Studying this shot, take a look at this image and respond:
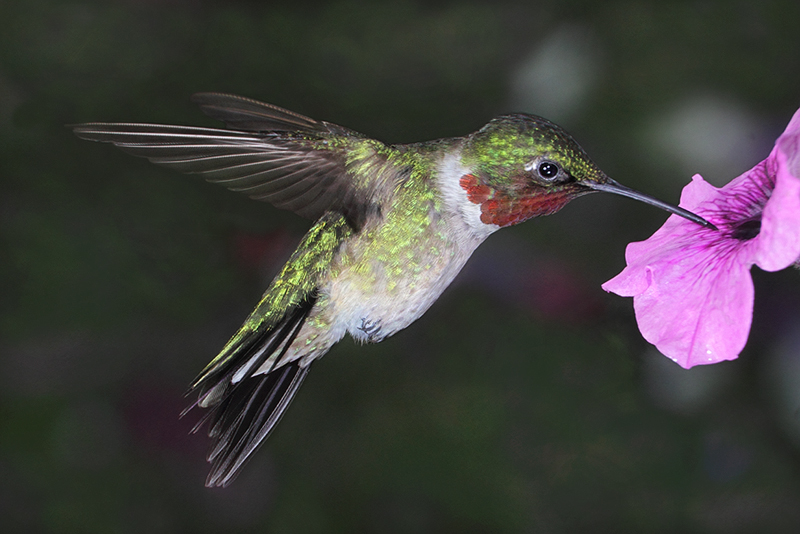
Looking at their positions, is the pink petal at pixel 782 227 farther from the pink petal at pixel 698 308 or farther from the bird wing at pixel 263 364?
the bird wing at pixel 263 364

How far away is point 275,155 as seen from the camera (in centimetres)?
57

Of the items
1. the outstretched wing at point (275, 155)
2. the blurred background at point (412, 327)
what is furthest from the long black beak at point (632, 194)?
the blurred background at point (412, 327)

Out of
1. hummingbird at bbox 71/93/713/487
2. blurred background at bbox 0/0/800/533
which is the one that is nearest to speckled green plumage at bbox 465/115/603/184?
hummingbird at bbox 71/93/713/487

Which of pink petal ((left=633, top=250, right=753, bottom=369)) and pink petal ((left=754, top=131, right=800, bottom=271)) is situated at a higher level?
pink petal ((left=754, top=131, right=800, bottom=271))

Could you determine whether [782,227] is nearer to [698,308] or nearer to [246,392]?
[698,308]

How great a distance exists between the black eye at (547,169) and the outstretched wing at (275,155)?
5.5 inches

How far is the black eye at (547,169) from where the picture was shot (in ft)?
1.64

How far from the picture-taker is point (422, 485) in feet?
3.20

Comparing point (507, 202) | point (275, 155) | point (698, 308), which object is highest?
point (275, 155)

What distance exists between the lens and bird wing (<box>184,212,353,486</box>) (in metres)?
0.59

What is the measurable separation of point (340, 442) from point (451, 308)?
27cm

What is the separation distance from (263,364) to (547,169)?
11.6 inches

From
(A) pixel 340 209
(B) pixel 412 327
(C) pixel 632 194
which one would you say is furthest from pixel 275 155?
(B) pixel 412 327

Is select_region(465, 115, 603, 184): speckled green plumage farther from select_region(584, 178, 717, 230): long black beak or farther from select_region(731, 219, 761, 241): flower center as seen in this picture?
select_region(731, 219, 761, 241): flower center
